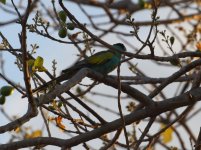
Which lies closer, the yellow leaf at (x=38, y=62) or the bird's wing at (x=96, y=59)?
the yellow leaf at (x=38, y=62)

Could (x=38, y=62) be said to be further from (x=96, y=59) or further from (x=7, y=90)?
(x=96, y=59)

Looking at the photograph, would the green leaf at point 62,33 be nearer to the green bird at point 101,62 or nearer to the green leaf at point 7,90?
the green leaf at point 7,90

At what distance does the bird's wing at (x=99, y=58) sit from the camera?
5.92 meters

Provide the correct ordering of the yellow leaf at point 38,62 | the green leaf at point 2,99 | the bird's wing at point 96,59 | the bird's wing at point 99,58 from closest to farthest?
the yellow leaf at point 38,62 < the green leaf at point 2,99 < the bird's wing at point 96,59 < the bird's wing at point 99,58

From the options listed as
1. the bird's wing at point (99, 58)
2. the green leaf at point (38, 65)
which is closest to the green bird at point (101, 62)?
the bird's wing at point (99, 58)

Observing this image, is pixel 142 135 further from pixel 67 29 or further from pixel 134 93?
pixel 67 29

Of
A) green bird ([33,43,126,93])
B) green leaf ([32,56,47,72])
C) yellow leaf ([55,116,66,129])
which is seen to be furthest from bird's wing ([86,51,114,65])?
green leaf ([32,56,47,72])

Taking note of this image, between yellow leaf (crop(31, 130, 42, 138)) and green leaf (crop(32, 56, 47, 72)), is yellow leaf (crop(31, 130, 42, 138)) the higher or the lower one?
the higher one

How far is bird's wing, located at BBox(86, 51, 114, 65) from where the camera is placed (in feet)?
19.4

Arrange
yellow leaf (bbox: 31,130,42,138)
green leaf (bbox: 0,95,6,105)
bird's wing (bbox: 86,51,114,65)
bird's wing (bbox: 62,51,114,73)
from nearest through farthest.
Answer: green leaf (bbox: 0,95,6,105) → bird's wing (bbox: 62,51,114,73) → bird's wing (bbox: 86,51,114,65) → yellow leaf (bbox: 31,130,42,138)

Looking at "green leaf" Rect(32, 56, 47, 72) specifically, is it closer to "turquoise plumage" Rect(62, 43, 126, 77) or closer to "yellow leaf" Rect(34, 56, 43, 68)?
"yellow leaf" Rect(34, 56, 43, 68)

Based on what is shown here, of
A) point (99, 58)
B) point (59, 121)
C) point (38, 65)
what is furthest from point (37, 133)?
point (38, 65)

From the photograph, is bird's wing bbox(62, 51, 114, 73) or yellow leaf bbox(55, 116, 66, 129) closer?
yellow leaf bbox(55, 116, 66, 129)

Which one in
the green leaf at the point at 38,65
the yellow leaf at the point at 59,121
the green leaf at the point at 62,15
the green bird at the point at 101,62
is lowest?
the green leaf at the point at 38,65
